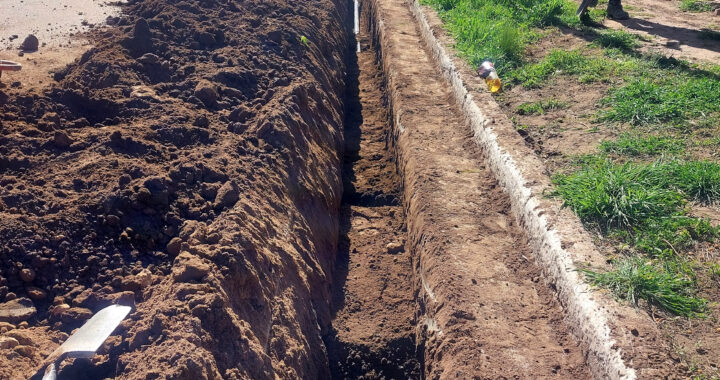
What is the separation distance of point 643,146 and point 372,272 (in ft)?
8.19

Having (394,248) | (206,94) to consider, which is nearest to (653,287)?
(394,248)

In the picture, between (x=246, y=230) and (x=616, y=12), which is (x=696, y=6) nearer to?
(x=616, y=12)

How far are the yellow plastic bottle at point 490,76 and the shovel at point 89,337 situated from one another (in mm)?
4816

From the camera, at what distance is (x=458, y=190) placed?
444 cm

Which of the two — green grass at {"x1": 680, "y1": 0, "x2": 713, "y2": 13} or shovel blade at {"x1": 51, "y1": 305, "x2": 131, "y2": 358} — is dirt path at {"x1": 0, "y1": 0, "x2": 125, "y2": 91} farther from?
green grass at {"x1": 680, "y1": 0, "x2": 713, "y2": 13}

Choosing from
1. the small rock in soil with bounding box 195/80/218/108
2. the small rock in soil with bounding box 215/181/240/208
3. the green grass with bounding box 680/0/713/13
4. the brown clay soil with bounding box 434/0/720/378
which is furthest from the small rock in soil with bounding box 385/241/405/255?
the green grass with bounding box 680/0/713/13

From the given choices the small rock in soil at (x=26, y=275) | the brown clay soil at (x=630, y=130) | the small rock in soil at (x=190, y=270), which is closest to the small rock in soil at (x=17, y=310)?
the small rock in soil at (x=26, y=275)

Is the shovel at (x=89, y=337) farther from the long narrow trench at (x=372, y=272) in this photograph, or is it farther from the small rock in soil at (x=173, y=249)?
the long narrow trench at (x=372, y=272)

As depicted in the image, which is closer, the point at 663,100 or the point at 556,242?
the point at 556,242

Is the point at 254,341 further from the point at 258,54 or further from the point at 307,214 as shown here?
the point at 258,54

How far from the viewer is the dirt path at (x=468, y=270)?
2963 mm

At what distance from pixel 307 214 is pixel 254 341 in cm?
161

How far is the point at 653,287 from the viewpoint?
291cm

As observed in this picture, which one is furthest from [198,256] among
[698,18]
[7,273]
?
[698,18]
